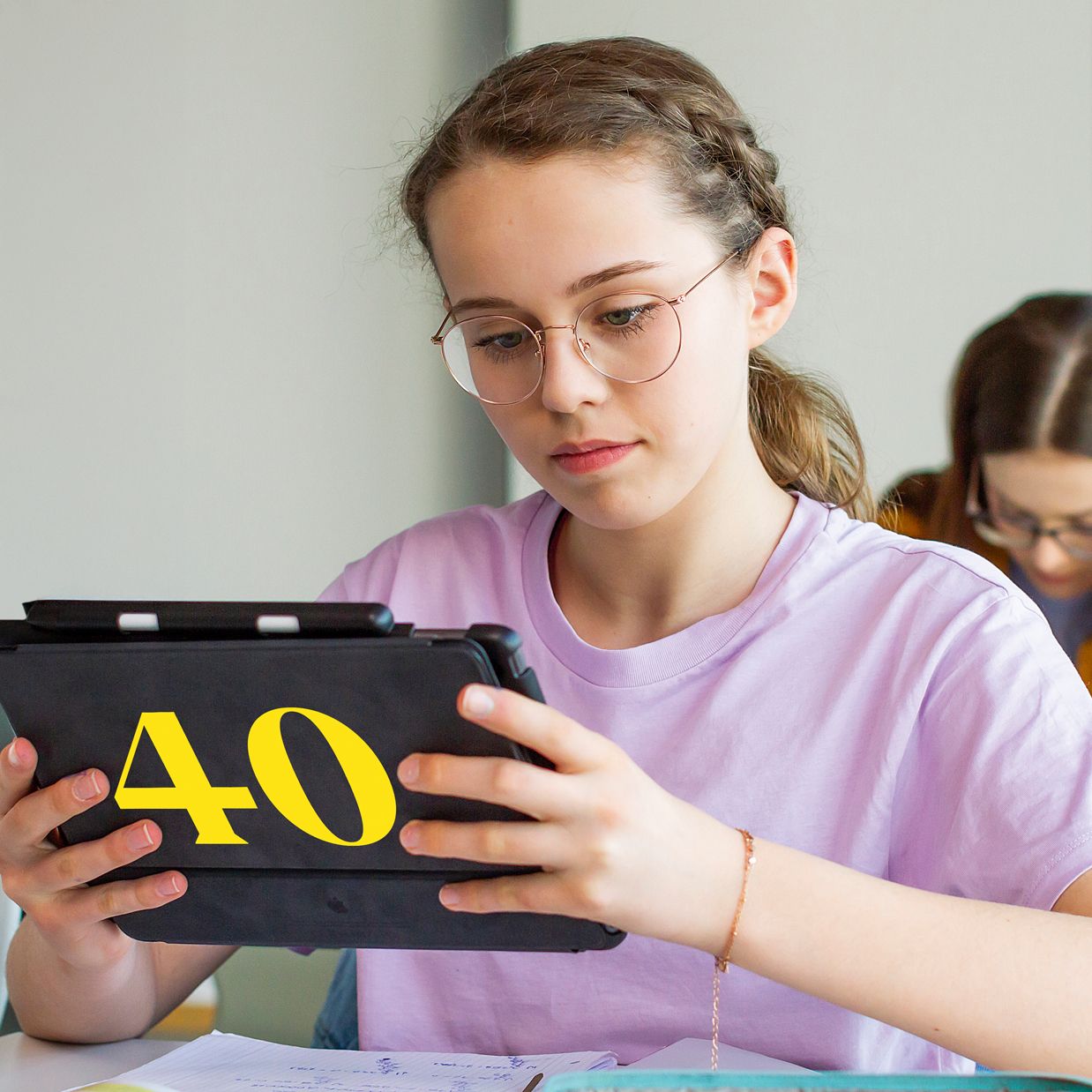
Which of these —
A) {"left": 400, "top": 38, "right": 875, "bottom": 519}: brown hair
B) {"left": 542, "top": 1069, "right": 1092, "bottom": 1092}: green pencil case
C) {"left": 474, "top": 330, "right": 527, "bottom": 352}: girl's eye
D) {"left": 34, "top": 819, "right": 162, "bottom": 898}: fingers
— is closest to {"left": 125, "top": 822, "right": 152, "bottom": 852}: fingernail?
{"left": 34, "top": 819, "right": 162, "bottom": 898}: fingers

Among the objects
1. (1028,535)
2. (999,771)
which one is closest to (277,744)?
(999,771)

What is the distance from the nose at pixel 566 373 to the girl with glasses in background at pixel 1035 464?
1079mm

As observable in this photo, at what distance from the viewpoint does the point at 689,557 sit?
3.21 feet

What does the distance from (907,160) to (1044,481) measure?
0.52m

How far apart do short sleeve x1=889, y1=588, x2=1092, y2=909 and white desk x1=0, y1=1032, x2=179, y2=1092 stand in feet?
1.69

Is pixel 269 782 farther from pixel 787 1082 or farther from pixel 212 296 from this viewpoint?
pixel 212 296

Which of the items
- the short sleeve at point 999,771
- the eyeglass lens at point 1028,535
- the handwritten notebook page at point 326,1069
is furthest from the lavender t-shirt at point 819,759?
the eyeglass lens at point 1028,535

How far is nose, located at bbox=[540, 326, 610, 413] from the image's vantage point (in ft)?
2.68

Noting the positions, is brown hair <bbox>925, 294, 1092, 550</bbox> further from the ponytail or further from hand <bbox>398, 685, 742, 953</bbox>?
hand <bbox>398, 685, 742, 953</bbox>

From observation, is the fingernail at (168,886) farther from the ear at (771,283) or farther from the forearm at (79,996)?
the ear at (771,283)

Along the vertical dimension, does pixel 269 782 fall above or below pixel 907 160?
below

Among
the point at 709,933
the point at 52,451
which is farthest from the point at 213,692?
the point at 52,451

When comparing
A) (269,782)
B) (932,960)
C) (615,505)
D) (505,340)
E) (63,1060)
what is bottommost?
(63,1060)

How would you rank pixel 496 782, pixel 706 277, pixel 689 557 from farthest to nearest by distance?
pixel 689 557, pixel 706 277, pixel 496 782
